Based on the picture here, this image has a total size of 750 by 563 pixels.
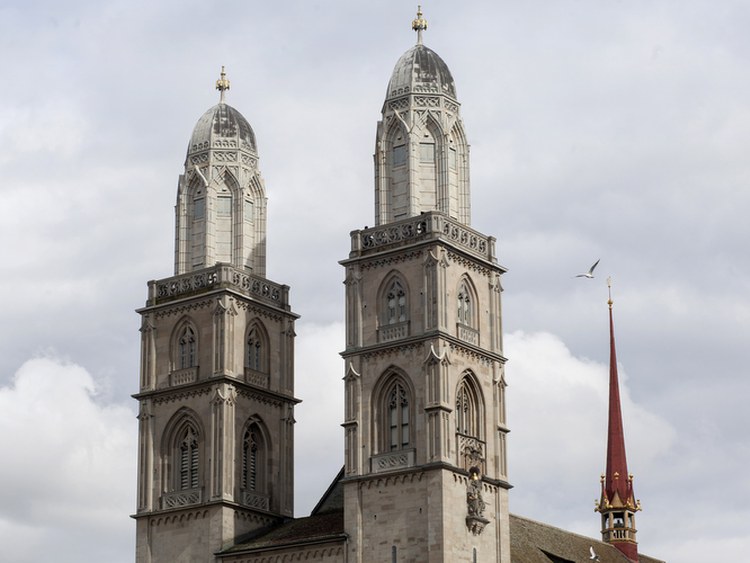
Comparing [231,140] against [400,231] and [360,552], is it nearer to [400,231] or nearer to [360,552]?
[400,231]

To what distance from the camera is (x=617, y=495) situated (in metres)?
118

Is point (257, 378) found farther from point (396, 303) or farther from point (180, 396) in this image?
point (396, 303)

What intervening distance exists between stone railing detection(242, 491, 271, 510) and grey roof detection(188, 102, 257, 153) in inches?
675

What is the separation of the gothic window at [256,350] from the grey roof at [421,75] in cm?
1316

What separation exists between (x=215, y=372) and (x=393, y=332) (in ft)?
32.8

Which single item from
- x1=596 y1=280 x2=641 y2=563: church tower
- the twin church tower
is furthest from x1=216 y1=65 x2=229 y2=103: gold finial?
x1=596 y1=280 x2=641 y2=563: church tower

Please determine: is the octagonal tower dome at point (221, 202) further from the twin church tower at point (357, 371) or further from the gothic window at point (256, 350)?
the gothic window at point (256, 350)

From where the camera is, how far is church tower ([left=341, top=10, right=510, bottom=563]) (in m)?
79.4

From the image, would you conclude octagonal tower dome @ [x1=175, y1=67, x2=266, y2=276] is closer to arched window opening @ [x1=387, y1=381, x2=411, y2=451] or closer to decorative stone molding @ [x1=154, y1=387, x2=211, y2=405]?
decorative stone molding @ [x1=154, y1=387, x2=211, y2=405]

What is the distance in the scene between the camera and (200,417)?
88.1 m

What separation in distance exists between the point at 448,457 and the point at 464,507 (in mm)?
2203

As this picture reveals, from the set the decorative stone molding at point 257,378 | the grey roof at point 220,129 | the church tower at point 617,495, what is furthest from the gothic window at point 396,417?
the church tower at point 617,495

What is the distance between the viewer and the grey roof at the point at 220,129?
9331cm

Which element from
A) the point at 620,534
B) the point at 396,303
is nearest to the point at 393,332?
the point at 396,303
